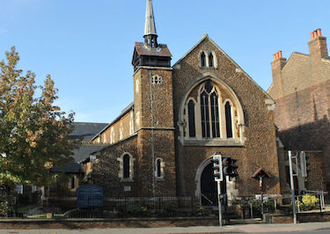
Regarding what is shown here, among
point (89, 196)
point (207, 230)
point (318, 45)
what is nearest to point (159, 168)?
point (89, 196)

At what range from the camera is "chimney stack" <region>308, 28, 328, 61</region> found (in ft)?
108

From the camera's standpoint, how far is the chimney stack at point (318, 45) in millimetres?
33000

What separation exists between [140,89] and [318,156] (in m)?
16.3

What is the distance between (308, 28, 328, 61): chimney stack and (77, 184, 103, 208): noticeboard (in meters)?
22.7

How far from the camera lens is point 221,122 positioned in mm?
26781

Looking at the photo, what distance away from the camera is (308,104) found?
34.6 meters

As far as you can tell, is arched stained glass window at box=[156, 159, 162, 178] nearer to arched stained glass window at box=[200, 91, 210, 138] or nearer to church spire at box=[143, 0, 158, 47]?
arched stained glass window at box=[200, 91, 210, 138]

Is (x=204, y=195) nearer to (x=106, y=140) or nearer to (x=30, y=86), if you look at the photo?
(x=30, y=86)

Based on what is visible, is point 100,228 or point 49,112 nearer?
point 100,228

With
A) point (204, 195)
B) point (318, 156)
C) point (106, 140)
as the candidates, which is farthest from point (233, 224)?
point (106, 140)

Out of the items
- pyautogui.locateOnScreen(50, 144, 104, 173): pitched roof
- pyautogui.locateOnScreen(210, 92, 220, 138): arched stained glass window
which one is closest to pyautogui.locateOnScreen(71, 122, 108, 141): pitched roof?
pyautogui.locateOnScreen(50, 144, 104, 173): pitched roof

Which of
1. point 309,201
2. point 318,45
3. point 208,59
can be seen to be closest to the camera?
point 309,201

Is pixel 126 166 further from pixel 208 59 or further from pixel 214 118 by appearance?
pixel 208 59

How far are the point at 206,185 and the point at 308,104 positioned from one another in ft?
47.4
